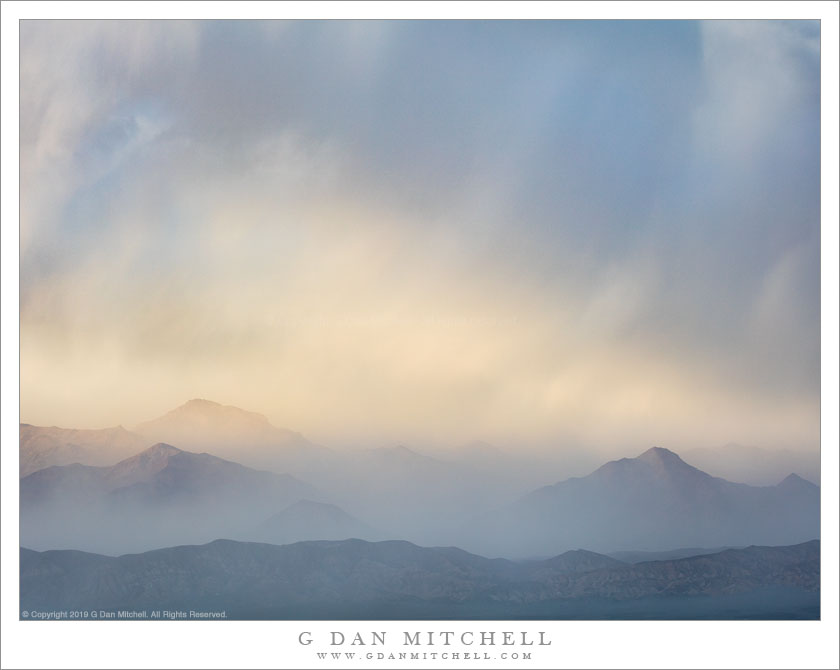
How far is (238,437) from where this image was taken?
538cm

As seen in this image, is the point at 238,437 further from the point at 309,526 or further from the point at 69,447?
the point at 69,447

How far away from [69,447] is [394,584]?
204 cm

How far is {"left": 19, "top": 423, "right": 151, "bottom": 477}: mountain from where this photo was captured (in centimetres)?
538

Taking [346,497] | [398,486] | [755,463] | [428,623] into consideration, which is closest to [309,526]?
[346,497]

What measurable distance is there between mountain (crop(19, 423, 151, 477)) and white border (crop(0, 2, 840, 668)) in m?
0.08

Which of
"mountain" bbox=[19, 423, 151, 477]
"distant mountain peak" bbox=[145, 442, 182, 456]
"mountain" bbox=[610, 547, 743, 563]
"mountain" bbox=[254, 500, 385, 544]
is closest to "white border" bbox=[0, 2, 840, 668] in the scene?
"mountain" bbox=[19, 423, 151, 477]

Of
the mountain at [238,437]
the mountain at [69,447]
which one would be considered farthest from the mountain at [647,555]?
the mountain at [69,447]

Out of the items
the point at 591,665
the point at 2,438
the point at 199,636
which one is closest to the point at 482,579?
the point at 591,665

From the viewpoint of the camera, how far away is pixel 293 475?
17.7ft

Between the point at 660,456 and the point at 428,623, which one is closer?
the point at 428,623

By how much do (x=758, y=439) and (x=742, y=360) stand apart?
18.7 inches

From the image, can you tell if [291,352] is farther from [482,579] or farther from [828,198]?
[828,198]

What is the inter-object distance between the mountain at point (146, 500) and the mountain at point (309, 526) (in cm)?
7

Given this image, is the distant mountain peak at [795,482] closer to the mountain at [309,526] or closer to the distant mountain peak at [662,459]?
the distant mountain peak at [662,459]
